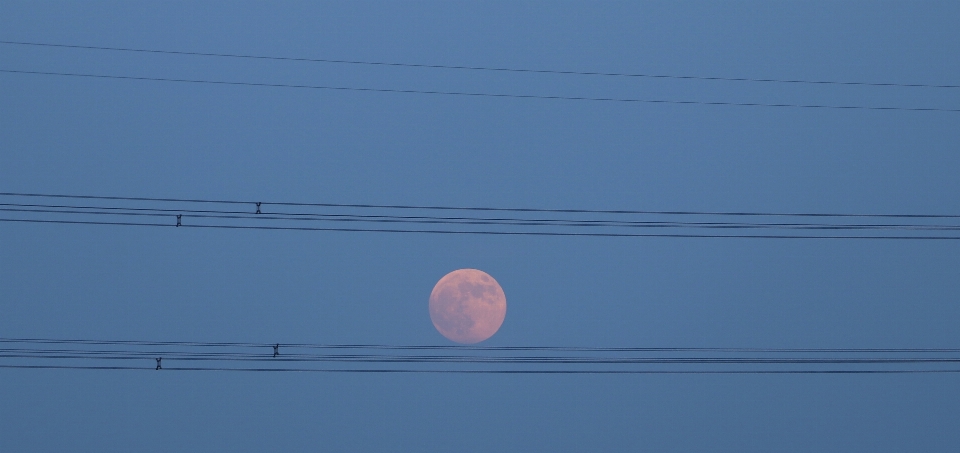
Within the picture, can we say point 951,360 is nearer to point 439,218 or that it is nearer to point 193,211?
point 439,218

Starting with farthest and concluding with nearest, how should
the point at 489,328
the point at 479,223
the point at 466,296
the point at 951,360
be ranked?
the point at 466,296 < the point at 489,328 < the point at 951,360 < the point at 479,223

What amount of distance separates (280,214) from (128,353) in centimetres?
215

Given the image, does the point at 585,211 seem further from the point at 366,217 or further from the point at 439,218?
the point at 366,217

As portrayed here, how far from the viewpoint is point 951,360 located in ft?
27.0

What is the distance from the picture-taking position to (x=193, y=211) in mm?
7152

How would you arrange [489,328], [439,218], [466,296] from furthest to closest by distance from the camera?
[466,296] → [489,328] → [439,218]

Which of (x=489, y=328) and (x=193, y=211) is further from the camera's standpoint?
(x=489, y=328)

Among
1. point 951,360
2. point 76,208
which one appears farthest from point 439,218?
point 951,360

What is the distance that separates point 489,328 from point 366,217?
12.0m

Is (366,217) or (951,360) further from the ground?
(366,217)

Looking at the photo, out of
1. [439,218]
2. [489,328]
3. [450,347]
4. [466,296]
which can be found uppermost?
[466,296]

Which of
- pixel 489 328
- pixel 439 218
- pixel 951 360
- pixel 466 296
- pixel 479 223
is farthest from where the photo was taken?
pixel 466 296

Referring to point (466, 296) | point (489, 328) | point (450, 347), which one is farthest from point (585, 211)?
point (466, 296)

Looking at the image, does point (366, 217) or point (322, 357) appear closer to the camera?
point (366, 217)
